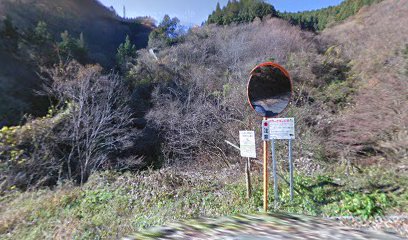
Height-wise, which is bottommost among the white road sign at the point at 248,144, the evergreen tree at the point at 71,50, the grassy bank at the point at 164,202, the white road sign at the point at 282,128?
the grassy bank at the point at 164,202

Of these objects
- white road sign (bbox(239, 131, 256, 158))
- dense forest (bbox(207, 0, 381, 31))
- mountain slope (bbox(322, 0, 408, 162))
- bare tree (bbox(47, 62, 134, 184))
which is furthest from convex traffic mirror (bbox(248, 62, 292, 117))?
dense forest (bbox(207, 0, 381, 31))

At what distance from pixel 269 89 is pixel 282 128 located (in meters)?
0.71

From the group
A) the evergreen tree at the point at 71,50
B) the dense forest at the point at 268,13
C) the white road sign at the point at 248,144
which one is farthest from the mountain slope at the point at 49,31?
the white road sign at the point at 248,144

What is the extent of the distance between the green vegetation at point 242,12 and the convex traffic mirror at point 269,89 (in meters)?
30.1

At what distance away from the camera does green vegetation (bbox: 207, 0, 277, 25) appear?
34125 mm

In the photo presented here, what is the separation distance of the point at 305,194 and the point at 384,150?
8.81ft

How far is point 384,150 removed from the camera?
7.22 meters

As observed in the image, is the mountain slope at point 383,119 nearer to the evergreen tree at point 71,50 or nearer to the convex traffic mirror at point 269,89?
the convex traffic mirror at point 269,89

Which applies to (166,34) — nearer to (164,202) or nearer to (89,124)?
(89,124)

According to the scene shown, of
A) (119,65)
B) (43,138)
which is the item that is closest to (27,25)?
(119,65)

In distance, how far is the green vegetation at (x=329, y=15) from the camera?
30791mm

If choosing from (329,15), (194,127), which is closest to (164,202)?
(194,127)

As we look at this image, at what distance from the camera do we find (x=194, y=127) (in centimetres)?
1459

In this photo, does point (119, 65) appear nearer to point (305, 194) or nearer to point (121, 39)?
point (121, 39)
